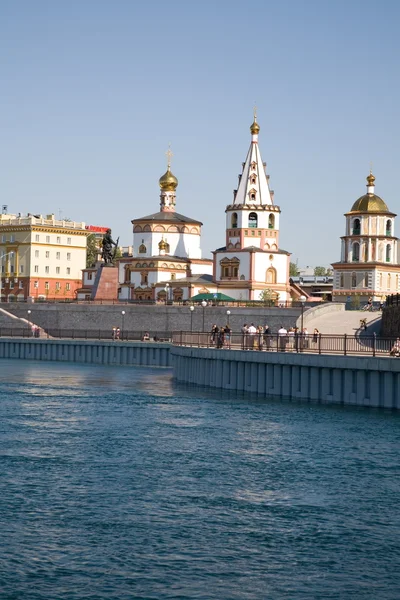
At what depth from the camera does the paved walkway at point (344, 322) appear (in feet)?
281

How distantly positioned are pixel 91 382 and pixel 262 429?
2694 cm

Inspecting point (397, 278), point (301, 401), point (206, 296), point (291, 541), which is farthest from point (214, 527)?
point (397, 278)

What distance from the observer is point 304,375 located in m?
55.4

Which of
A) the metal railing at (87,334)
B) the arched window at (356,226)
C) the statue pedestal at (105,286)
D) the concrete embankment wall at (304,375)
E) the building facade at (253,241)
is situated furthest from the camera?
the arched window at (356,226)

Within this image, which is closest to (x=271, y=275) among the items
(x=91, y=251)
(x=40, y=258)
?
(x=40, y=258)

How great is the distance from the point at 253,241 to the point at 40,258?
41.4m

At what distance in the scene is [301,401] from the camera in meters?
55.7

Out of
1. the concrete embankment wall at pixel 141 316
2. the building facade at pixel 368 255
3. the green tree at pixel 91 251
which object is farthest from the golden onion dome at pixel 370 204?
the green tree at pixel 91 251

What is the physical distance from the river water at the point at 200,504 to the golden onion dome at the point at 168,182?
10149 cm

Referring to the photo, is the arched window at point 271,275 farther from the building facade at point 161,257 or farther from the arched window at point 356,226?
the arched window at point 356,226

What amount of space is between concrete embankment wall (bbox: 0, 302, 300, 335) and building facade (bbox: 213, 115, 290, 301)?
18754mm

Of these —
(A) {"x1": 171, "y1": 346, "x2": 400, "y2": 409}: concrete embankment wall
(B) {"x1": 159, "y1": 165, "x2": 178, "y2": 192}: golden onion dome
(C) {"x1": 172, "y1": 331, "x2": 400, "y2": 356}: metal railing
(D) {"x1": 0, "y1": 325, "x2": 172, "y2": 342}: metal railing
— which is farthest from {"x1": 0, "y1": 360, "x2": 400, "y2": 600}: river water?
(B) {"x1": 159, "y1": 165, "x2": 178, "y2": 192}: golden onion dome

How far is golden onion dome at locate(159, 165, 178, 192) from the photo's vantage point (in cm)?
15262

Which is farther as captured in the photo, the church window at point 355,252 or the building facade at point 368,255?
the church window at point 355,252
